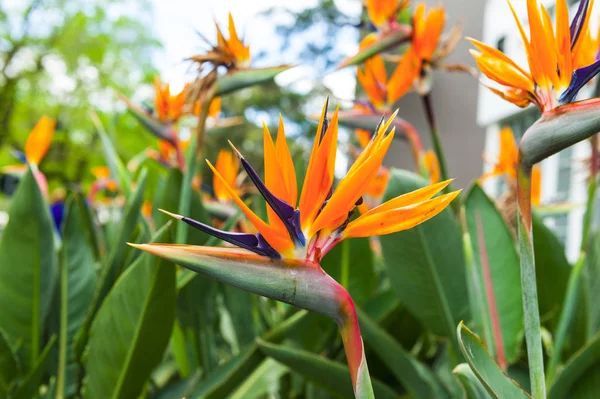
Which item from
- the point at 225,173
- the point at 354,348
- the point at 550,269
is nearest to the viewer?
the point at 354,348

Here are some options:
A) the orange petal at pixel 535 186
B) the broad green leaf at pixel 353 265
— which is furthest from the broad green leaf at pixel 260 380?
the orange petal at pixel 535 186

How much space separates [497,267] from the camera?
59 cm

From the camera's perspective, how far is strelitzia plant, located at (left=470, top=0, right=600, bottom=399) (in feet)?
0.87

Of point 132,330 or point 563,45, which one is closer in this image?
point 563,45

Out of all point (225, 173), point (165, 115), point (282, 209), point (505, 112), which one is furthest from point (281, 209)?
point (505, 112)

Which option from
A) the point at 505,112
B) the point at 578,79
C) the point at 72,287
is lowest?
the point at 505,112

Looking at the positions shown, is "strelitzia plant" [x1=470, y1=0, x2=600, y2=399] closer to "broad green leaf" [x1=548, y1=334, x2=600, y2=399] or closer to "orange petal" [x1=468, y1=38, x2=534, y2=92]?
"orange petal" [x1=468, y1=38, x2=534, y2=92]

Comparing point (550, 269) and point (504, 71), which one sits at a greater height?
point (504, 71)

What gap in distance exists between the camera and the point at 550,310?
2.25 feet

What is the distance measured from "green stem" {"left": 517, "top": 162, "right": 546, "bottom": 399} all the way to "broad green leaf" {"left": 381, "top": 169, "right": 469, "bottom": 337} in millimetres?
285

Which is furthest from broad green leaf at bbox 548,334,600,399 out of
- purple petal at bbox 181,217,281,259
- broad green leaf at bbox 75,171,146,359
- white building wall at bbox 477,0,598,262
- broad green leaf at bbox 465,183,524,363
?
white building wall at bbox 477,0,598,262

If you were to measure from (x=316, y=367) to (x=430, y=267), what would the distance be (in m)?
0.17

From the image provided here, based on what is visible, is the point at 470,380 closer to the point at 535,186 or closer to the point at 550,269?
the point at 550,269

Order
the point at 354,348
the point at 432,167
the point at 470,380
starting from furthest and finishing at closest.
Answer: the point at 432,167 < the point at 470,380 < the point at 354,348
